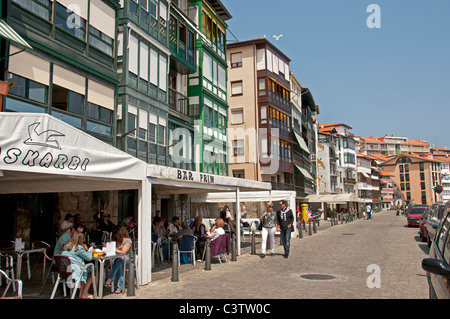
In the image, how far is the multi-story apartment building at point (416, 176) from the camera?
13838 cm

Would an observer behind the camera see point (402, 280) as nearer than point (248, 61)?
Yes

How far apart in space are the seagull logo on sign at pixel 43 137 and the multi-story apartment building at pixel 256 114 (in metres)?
35.2

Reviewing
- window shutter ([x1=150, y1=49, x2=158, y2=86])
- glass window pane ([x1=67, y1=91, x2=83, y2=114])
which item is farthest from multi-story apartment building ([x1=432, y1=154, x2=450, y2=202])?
glass window pane ([x1=67, y1=91, x2=83, y2=114])

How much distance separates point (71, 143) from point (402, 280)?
8.21 meters

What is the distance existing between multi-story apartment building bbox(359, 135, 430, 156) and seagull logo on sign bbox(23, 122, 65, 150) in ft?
539

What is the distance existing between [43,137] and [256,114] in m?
37.2

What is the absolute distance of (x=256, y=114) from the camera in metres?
43.4

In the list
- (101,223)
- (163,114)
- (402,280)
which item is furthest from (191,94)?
(402,280)

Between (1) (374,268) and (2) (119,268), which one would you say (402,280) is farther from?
(2) (119,268)

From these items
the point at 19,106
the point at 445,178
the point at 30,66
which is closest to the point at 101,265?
the point at 19,106

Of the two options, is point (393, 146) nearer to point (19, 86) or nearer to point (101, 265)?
point (19, 86)

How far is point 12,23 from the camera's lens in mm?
13016

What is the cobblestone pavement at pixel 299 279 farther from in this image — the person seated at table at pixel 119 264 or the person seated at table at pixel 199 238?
the person seated at table at pixel 199 238

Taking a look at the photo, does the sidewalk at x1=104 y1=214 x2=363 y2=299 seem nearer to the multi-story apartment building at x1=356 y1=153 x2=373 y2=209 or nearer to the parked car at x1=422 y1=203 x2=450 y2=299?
the parked car at x1=422 y1=203 x2=450 y2=299
